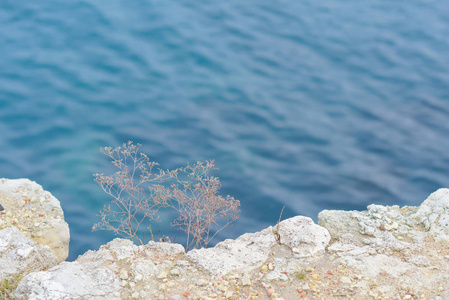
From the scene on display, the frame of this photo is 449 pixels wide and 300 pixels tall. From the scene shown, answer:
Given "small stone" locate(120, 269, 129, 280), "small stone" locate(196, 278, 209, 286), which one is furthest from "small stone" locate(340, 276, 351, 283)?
"small stone" locate(120, 269, 129, 280)

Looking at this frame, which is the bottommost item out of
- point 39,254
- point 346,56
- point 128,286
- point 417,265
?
point 39,254

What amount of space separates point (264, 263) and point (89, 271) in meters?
1.67

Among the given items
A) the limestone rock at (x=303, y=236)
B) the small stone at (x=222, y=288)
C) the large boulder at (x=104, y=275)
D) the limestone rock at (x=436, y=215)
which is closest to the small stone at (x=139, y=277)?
the large boulder at (x=104, y=275)

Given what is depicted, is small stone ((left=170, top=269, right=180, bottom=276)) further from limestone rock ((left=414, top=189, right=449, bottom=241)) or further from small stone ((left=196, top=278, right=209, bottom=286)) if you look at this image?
limestone rock ((left=414, top=189, right=449, bottom=241))

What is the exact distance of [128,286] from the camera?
4.66 metres

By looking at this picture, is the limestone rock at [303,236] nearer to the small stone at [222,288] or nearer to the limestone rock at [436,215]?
the small stone at [222,288]

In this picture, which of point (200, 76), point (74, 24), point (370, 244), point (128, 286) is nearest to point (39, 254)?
point (128, 286)

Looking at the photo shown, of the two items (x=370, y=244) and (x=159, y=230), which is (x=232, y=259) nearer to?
(x=370, y=244)

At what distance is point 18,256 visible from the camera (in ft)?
15.8

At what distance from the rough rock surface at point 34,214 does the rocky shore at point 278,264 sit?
11cm

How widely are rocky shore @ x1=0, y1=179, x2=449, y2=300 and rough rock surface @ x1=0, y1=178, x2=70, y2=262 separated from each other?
0.11 m

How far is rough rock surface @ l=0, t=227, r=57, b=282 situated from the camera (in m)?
4.71

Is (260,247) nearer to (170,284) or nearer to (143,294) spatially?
(170,284)

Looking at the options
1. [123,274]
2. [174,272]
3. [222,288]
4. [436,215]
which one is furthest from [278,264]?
[436,215]
